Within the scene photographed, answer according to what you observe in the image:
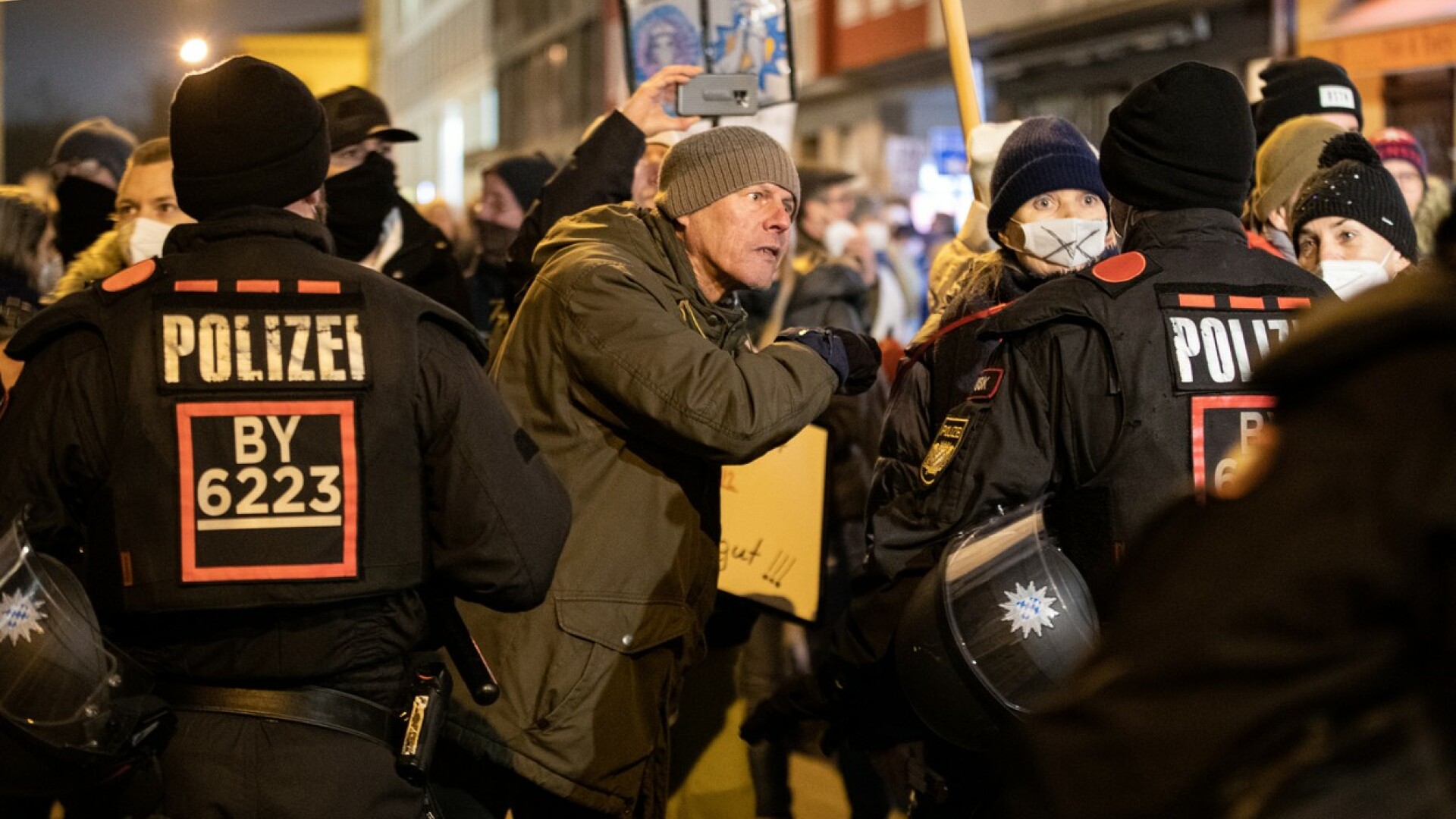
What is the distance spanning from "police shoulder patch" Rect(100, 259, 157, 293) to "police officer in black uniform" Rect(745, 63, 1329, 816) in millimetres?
1607

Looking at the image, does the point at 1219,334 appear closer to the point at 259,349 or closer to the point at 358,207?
the point at 259,349

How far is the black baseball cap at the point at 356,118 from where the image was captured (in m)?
5.64

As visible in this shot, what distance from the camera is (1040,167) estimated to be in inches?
167

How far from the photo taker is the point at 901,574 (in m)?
3.69

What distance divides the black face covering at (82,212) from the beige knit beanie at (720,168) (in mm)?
2993

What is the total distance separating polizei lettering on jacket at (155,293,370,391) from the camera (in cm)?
299

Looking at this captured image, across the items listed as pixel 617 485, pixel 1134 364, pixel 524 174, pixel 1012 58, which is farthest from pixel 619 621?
pixel 1012 58

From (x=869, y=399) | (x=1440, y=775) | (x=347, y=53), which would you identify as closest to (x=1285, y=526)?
(x=1440, y=775)

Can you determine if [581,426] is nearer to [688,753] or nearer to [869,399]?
[688,753]

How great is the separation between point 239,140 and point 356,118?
260 cm

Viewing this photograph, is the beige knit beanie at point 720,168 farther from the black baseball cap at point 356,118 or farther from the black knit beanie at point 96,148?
the black knit beanie at point 96,148

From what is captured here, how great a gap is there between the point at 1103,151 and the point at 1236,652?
2438 mm

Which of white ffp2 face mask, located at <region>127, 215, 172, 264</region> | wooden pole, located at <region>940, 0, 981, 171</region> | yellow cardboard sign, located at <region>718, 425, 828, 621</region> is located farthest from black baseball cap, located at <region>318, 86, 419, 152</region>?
wooden pole, located at <region>940, 0, 981, 171</region>

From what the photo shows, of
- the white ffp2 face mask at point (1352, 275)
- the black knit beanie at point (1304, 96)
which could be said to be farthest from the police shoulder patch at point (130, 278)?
the black knit beanie at point (1304, 96)
